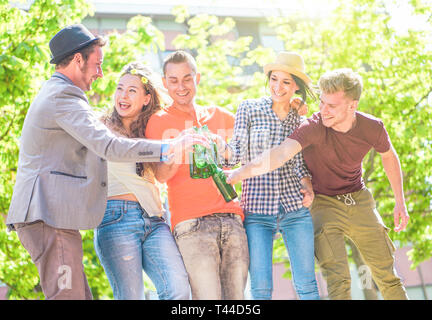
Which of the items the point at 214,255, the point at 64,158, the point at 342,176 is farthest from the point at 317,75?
the point at 64,158

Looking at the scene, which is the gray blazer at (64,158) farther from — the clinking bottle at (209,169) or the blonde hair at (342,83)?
the blonde hair at (342,83)

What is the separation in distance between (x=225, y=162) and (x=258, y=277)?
87 centimetres

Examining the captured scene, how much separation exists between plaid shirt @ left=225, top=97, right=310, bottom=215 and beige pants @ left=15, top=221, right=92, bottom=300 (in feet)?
4.47

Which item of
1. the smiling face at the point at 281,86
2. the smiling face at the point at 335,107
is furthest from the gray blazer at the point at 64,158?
the smiling face at the point at 335,107

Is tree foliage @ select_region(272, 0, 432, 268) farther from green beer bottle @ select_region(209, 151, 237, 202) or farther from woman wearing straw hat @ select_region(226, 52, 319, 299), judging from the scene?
green beer bottle @ select_region(209, 151, 237, 202)

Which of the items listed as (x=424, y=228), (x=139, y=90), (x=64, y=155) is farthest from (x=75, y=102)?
(x=424, y=228)

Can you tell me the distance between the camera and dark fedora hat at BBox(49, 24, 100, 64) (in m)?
3.38

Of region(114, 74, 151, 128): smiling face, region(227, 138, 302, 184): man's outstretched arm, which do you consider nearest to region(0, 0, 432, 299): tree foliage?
region(114, 74, 151, 128): smiling face

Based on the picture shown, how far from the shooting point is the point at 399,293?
12.7ft

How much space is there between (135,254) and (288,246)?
115 centimetres

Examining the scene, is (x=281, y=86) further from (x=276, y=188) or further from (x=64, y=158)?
(x=64, y=158)

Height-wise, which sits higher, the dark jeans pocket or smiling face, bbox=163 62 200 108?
smiling face, bbox=163 62 200 108

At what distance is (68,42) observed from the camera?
3.39 m

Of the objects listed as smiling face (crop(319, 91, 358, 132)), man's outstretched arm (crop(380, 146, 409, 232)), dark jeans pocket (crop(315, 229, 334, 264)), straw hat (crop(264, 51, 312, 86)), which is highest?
straw hat (crop(264, 51, 312, 86))
